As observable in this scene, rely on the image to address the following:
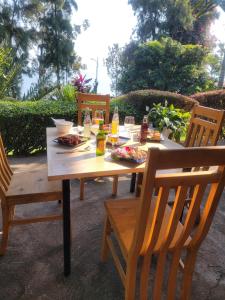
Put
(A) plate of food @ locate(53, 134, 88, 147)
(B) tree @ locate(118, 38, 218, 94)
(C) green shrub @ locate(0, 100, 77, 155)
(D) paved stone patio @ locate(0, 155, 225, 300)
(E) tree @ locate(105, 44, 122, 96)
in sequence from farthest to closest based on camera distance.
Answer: (E) tree @ locate(105, 44, 122, 96) < (B) tree @ locate(118, 38, 218, 94) < (C) green shrub @ locate(0, 100, 77, 155) < (A) plate of food @ locate(53, 134, 88, 147) < (D) paved stone patio @ locate(0, 155, 225, 300)

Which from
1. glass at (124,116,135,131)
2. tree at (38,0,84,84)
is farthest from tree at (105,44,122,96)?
glass at (124,116,135,131)

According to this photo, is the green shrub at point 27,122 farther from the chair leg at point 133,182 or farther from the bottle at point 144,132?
the bottle at point 144,132

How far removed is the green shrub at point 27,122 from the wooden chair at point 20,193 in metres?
1.85

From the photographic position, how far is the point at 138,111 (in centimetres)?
466

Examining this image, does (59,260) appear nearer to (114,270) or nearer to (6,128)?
(114,270)

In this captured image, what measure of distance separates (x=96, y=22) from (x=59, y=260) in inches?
539

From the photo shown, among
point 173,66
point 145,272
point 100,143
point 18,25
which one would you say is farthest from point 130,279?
point 18,25

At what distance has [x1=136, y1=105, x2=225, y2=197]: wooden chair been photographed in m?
1.88

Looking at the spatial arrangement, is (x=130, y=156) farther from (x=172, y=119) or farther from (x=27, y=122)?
(x=27, y=122)

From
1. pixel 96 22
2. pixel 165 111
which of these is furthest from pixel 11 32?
pixel 165 111

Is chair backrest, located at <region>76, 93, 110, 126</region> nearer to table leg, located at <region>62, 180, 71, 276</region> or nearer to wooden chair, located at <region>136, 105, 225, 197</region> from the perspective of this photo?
Result: wooden chair, located at <region>136, 105, 225, 197</region>

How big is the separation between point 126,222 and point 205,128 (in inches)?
45.7

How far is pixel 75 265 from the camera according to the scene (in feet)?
5.34

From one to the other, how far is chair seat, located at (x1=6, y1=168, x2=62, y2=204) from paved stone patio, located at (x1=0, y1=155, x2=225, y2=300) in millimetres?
428
